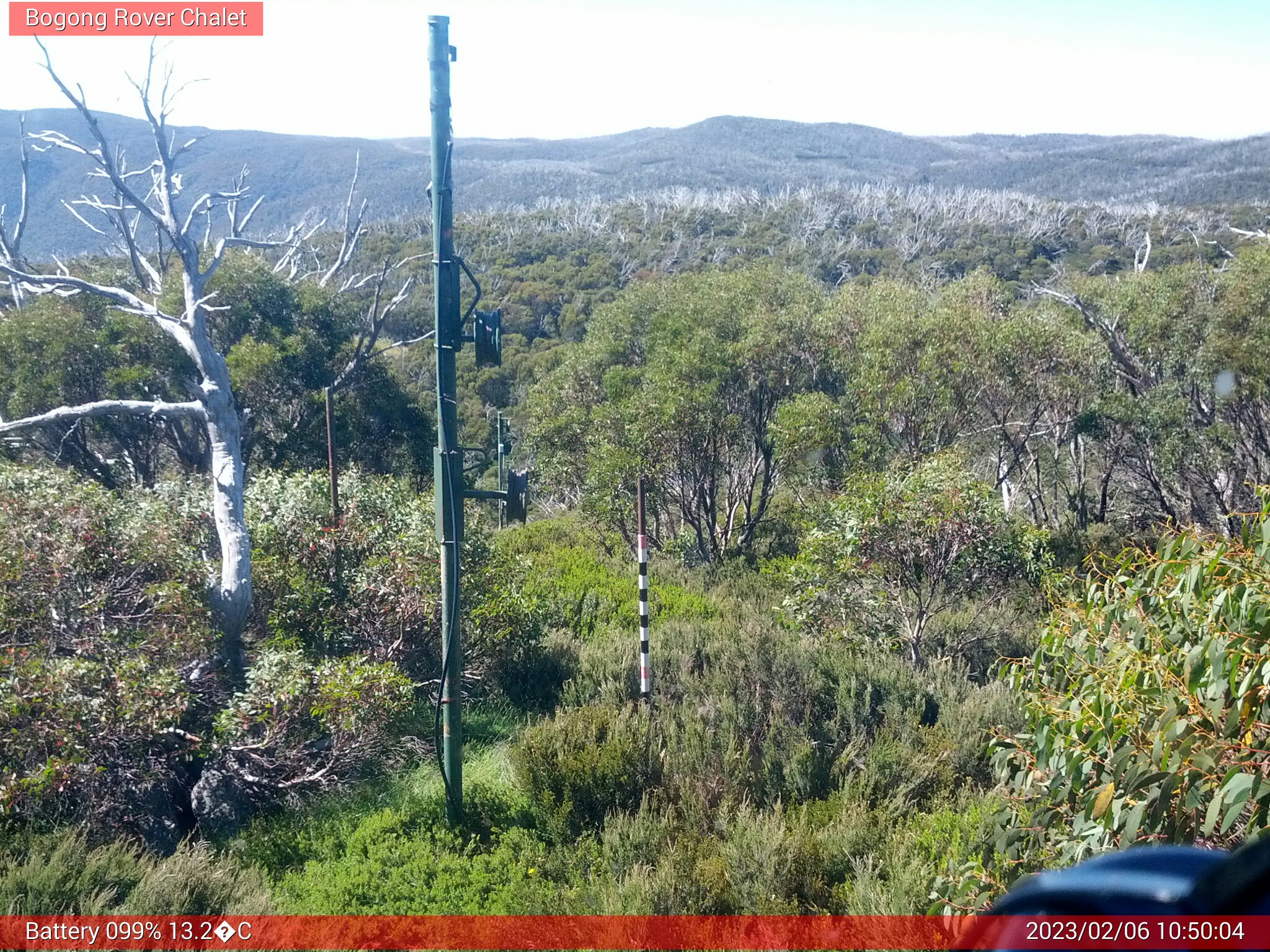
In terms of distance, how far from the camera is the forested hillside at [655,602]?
3.65 meters

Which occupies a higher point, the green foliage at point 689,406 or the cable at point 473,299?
the cable at point 473,299

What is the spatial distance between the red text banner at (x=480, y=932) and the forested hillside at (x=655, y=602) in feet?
0.44

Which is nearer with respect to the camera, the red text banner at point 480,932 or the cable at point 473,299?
the red text banner at point 480,932


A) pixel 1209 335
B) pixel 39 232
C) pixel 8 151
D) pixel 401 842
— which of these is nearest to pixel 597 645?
pixel 401 842

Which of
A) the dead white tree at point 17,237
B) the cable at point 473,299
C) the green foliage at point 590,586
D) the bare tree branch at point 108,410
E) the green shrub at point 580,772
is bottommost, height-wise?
the green foliage at point 590,586

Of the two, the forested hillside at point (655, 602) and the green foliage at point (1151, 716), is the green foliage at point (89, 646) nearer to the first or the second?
the forested hillside at point (655, 602)

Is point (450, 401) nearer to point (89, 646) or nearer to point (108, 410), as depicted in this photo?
point (108, 410)

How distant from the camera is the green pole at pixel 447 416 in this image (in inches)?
207

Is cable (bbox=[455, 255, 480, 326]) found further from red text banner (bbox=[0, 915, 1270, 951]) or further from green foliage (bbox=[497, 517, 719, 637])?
green foliage (bbox=[497, 517, 719, 637])

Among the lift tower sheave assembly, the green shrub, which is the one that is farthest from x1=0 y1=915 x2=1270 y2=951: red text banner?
the lift tower sheave assembly

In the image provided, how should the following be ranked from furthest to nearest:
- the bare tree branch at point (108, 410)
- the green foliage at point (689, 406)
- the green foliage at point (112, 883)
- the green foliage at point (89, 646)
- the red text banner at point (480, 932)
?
the green foliage at point (689, 406)
the bare tree branch at point (108, 410)
the green foliage at point (89, 646)
the green foliage at point (112, 883)
the red text banner at point (480, 932)

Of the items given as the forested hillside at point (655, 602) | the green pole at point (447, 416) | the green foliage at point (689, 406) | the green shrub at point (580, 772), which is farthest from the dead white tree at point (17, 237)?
the green shrub at point (580, 772)

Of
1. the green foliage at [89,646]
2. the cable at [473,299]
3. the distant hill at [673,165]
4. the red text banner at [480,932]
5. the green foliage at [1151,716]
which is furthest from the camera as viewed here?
the distant hill at [673,165]

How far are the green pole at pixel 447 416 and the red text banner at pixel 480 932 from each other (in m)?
1.12
